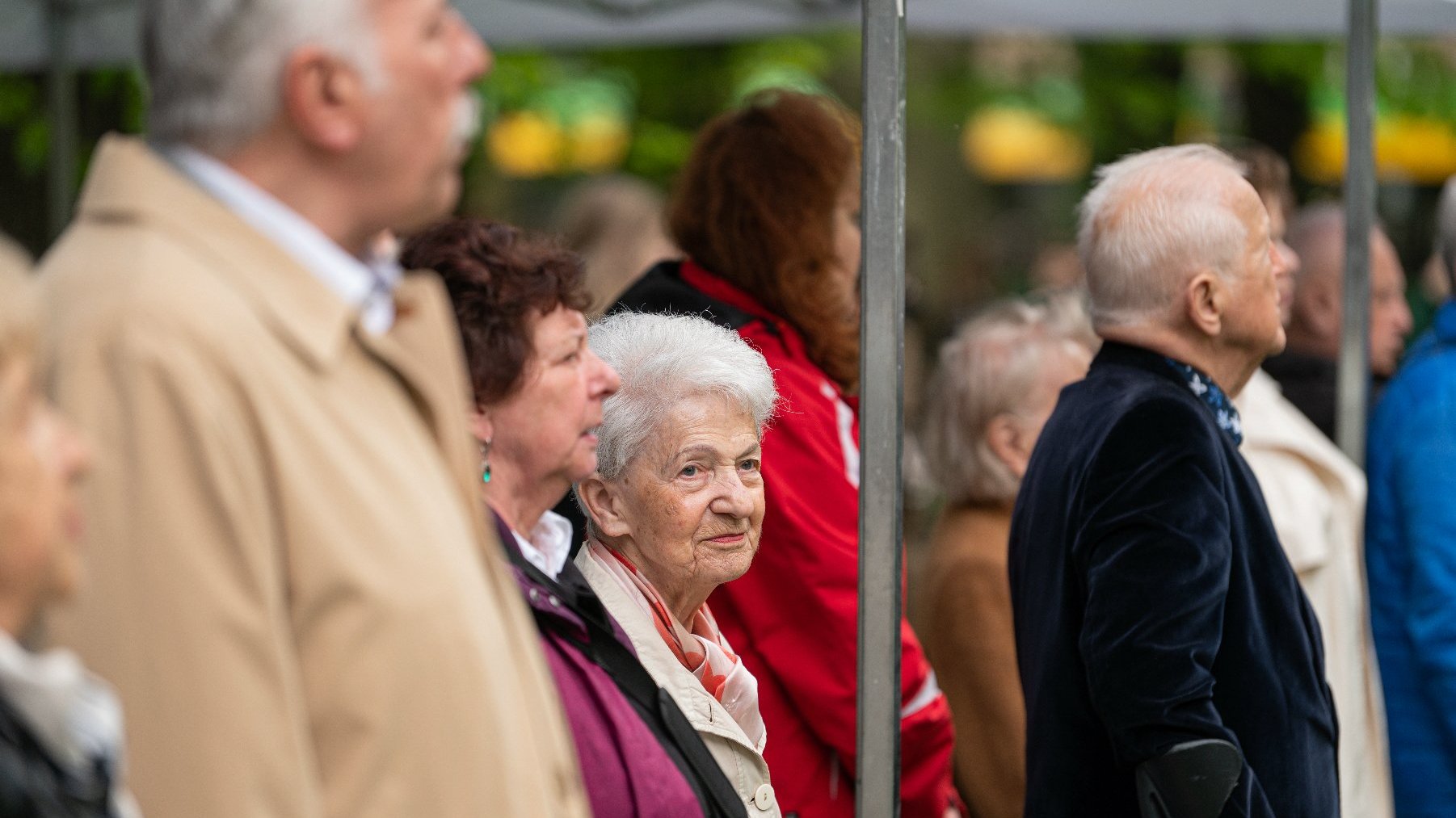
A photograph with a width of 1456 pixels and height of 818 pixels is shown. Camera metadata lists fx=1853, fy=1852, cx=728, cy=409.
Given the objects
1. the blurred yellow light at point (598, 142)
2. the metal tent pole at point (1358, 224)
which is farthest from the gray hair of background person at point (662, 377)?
the blurred yellow light at point (598, 142)

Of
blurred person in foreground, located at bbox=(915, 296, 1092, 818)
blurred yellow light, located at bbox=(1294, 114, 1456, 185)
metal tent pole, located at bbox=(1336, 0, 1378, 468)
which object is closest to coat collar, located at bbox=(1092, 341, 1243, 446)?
blurred person in foreground, located at bbox=(915, 296, 1092, 818)

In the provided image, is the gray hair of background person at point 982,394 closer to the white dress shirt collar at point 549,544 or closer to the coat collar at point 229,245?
the white dress shirt collar at point 549,544

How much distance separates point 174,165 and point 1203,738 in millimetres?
1829

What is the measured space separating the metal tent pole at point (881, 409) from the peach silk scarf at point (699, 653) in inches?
7.5

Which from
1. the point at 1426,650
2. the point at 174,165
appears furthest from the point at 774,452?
the point at 174,165

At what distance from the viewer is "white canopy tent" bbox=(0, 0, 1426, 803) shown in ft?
9.32

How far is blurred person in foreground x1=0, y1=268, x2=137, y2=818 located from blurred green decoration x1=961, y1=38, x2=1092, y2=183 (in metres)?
12.7

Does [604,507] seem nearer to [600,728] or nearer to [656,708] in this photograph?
[656,708]

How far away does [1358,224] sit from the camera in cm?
442

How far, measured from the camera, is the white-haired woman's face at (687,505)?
2912 millimetres

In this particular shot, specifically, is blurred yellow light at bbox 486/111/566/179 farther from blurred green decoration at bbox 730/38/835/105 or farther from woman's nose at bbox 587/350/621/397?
woman's nose at bbox 587/350/621/397

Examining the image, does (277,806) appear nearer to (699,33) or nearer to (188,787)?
(188,787)

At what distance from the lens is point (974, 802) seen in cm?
410

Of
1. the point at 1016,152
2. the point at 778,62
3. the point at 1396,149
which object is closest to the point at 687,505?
the point at 778,62
